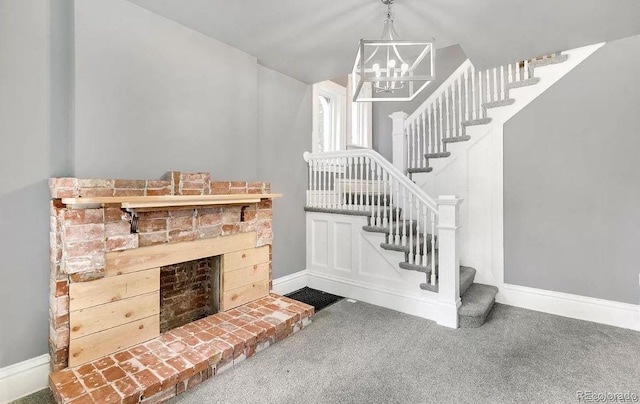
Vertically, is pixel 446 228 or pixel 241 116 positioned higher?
pixel 241 116

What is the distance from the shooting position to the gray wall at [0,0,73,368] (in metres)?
1.79

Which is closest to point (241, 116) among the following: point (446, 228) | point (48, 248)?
point (48, 248)

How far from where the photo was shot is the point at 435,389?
74.5 inches

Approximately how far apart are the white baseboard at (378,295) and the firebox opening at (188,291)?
1.43 m

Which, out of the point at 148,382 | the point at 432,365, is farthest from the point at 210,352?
the point at 432,365

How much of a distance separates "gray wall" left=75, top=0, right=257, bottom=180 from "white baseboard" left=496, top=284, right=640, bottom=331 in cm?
319

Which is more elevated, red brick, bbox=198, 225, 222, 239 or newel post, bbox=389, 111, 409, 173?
newel post, bbox=389, 111, 409, 173

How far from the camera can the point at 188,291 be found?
2705 mm

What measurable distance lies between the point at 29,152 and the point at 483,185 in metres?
4.05

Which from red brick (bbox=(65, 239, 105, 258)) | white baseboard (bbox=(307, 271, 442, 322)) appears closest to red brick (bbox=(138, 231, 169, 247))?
red brick (bbox=(65, 239, 105, 258))

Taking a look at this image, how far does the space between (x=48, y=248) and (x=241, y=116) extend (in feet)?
6.02

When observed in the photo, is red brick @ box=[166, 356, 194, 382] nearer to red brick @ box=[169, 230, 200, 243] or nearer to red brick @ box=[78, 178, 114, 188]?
red brick @ box=[169, 230, 200, 243]

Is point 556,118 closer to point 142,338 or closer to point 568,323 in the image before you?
point 568,323

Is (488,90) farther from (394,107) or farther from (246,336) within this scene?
(246,336)
